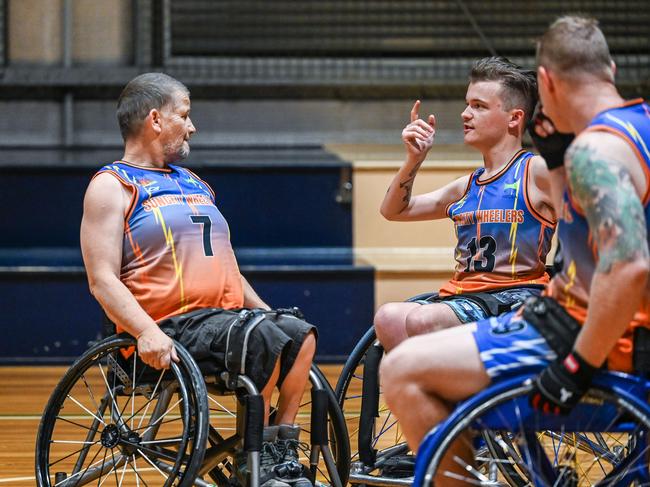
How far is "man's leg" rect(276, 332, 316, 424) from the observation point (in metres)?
2.38

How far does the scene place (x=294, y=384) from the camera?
2.38 meters

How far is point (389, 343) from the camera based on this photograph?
260cm

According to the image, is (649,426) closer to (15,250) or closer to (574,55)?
(574,55)

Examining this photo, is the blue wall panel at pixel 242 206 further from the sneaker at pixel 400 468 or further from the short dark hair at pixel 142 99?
the sneaker at pixel 400 468

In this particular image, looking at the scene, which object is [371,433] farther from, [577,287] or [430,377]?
[577,287]

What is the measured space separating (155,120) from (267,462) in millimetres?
869

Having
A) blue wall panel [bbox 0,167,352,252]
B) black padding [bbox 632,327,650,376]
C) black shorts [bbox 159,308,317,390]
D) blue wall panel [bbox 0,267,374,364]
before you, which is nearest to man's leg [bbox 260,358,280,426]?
black shorts [bbox 159,308,317,390]

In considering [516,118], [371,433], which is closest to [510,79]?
[516,118]

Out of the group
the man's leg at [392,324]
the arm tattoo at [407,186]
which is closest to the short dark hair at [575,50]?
the man's leg at [392,324]

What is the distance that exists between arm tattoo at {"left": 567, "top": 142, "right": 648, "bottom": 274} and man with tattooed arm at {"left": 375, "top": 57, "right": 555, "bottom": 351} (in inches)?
34.9

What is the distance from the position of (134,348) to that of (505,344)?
85 centimetres

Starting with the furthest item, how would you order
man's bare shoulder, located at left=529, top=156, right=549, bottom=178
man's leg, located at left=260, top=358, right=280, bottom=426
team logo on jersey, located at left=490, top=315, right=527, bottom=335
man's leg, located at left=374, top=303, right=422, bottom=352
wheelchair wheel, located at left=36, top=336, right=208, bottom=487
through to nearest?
man's bare shoulder, located at left=529, top=156, right=549, bottom=178 < man's leg, located at left=374, top=303, right=422, bottom=352 < man's leg, located at left=260, top=358, right=280, bottom=426 < wheelchair wheel, located at left=36, top=336, right=208, bottom=487 < team logo on jersey, located at left=490, top=315, right=527, bottom=335

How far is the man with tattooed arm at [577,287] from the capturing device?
5.42 feet

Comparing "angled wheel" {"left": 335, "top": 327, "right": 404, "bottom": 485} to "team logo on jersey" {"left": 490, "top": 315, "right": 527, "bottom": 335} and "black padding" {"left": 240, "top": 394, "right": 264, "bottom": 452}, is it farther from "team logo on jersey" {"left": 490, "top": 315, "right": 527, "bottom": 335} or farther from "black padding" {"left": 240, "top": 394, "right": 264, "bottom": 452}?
"team logo on jersey" {"left": 490, "top": 315, "right": 527, "bottom": 335}
